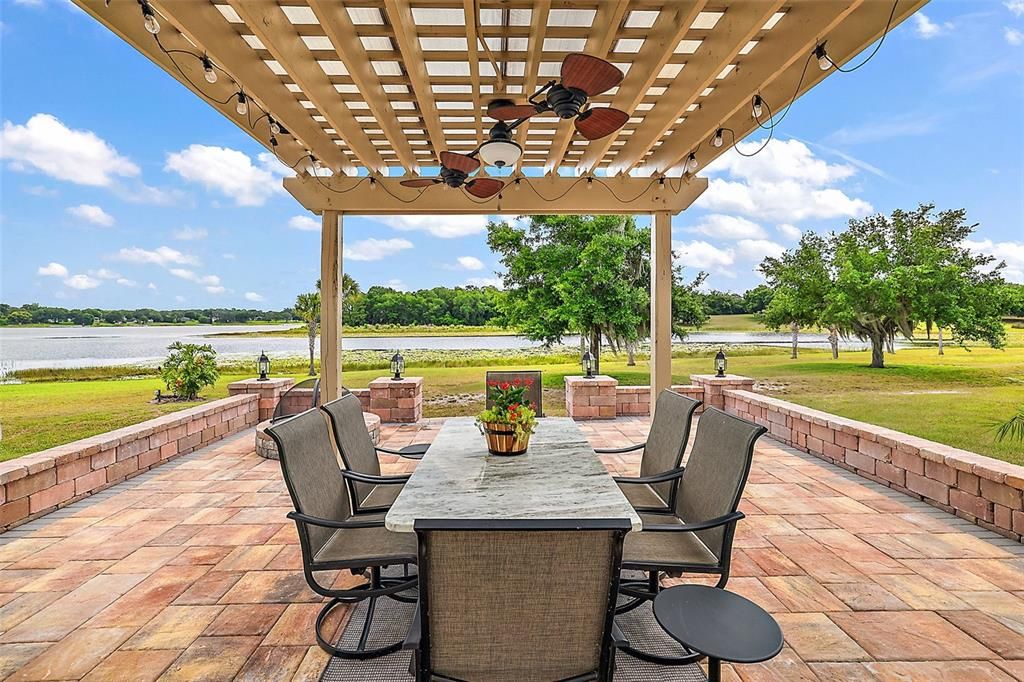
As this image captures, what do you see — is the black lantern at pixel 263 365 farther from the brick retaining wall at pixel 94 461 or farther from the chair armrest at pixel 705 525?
the chair armrest at pixel 705 525

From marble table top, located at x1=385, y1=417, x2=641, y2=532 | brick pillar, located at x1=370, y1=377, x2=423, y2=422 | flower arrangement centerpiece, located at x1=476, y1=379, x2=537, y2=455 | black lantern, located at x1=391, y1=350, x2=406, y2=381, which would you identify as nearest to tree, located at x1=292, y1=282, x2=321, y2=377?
black lantern, located at x1=391, y1=350, x2=406, y2=381

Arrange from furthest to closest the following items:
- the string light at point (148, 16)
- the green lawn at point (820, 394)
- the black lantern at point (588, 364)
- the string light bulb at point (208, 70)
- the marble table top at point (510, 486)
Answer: the black lantern at point (588, 364)
the green lawn at point (820, 394)
the string light bulb at point (208, 70)
the string light at point (148, 16)
the marble table top at point (510, 486)

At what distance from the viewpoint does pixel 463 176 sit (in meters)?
3.21

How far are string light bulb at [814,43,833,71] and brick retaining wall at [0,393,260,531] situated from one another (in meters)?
5.22

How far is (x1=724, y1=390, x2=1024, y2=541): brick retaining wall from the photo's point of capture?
116 inches

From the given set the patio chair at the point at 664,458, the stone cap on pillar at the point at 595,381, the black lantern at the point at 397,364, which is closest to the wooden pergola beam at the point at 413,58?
the patio chair at the point at 664,458

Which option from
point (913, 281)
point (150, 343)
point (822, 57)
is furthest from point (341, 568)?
point (913, 281)

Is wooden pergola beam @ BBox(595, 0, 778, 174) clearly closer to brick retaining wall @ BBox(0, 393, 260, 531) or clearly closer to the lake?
brick retaining wall @ BBox(0, 393, 260, 531)

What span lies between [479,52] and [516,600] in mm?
2926

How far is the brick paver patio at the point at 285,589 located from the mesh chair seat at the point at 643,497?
50 cm

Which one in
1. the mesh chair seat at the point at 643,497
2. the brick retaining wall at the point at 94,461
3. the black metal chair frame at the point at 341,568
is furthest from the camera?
the brick retaining wall at the point at 94,461

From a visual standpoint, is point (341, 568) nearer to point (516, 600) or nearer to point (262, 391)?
point (516, 600)

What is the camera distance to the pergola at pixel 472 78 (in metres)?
2.52

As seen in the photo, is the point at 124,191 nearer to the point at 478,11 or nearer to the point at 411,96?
the point at 411,96
